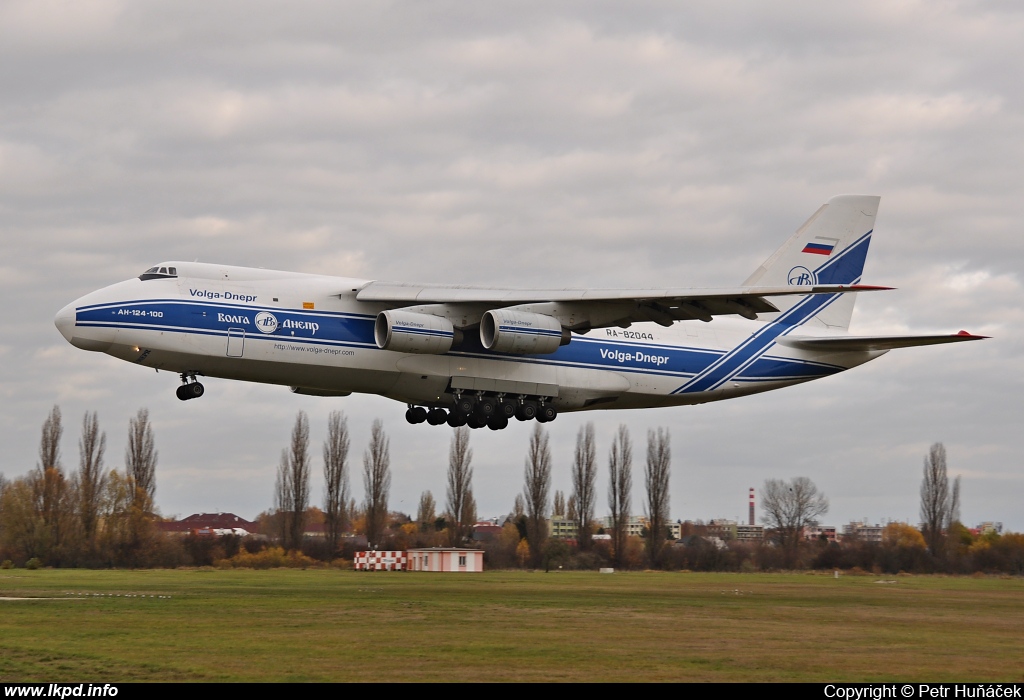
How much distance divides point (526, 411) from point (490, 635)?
8.84m

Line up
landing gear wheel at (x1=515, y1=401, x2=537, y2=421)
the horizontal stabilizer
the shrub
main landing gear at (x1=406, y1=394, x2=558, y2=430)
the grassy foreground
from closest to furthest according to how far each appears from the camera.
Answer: the grassy foreground
main landing gear at (x1=406, y1=394, x2=558, y2=430)
landing gear wheel at (x1=515, y1=401, x2=537, y2=421)
the horizontal stabilizer
the shrub

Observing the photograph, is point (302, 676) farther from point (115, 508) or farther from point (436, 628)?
point (115, 508)

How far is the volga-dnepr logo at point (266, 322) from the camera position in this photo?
67.1 feet

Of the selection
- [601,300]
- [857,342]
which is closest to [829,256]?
[857,342]

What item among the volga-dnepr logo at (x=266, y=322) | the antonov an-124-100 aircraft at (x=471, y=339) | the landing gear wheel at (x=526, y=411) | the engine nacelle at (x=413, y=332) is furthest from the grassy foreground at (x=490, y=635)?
the volga-dnepr logo at (x=266, y=322)

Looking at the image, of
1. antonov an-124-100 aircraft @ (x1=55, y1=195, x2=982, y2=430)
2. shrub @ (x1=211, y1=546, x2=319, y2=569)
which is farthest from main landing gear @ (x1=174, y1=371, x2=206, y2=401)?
shrub @ (x1=211, y1=546, x2=319, y2=569)

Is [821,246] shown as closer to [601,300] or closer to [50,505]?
[601,300]

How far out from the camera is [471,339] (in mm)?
22531

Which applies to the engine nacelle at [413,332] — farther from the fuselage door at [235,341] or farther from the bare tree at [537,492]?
the bare tree at [537,492]

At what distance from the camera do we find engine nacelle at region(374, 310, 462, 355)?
2094 centimetres

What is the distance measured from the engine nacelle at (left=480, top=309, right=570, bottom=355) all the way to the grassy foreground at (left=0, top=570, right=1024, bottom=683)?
4.60m

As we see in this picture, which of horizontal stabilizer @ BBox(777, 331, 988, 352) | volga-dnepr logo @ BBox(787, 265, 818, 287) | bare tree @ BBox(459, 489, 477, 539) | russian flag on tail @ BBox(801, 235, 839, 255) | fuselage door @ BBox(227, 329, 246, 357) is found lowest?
bare tree @ BBox(459, 489, 477, 539)

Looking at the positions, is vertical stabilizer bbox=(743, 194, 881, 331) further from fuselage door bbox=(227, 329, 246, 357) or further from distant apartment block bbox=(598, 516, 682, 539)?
distant apartment block bbox=(598, 516, 682, 539)
